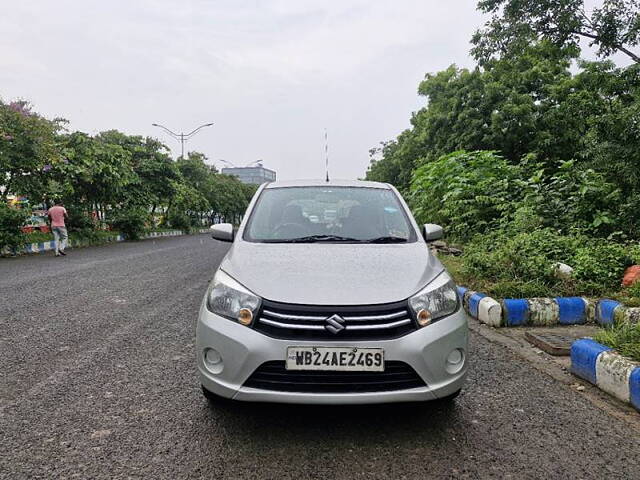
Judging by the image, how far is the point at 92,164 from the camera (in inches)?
661

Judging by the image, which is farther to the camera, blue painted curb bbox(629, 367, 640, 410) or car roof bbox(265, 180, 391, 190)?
car roof bbox(265, 180, 391, 190)

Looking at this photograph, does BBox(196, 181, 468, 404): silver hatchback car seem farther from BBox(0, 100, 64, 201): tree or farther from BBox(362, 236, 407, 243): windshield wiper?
BBox(0, 100, 64, 201): tree

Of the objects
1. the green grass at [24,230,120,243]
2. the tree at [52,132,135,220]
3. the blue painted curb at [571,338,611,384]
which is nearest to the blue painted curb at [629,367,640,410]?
the blue painted curb at [571,338,611,384]

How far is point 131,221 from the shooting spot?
21.1 m

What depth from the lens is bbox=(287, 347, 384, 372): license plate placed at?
2266 mm

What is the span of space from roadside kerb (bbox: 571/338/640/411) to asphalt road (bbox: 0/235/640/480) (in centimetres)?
24

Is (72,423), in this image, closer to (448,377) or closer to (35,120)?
(448,377)

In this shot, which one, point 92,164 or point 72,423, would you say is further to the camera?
point 92,164

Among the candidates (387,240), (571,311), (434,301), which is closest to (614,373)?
(434,301)

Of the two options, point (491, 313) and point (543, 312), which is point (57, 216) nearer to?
point (491, 313)

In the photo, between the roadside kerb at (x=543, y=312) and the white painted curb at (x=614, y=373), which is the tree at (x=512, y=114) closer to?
the roadside kerb at (x=543, y=312)

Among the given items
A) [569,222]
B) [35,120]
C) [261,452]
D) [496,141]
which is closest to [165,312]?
[261,452]

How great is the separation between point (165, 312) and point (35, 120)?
35.5 ft

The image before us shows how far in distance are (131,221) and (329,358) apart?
815 inches
